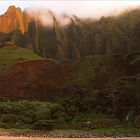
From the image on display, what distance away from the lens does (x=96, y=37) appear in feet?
554

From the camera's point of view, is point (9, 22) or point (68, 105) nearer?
point (68, 105)

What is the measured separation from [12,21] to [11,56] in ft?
212

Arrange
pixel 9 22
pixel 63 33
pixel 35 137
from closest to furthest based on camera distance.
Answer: pixel 35 137 < pixel 9 22 < pixel 63 33

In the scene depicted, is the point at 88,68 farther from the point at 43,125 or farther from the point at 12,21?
the point at 12,21

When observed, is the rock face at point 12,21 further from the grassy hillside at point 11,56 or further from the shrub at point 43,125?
the shrub at point 43,125

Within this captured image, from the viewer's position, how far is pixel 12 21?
510ft

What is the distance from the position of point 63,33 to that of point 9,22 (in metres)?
21.8

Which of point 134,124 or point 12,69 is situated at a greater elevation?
point 12,69

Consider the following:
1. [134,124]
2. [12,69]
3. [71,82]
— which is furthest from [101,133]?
[12,69]

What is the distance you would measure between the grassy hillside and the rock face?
168 feet

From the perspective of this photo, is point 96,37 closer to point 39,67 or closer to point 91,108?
point 39,67

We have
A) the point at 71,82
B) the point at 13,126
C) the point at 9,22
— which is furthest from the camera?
the point at 9,22

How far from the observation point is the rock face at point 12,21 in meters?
154

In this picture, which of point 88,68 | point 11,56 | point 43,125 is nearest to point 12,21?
point 11,56
